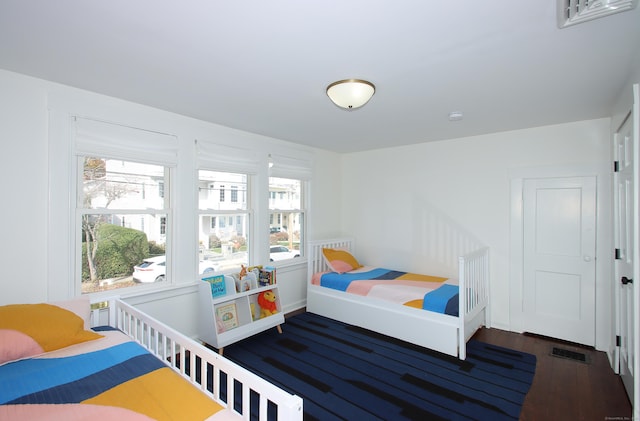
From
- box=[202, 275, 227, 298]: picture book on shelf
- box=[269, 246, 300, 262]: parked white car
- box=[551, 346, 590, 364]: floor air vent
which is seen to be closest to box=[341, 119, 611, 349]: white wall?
→ box=[551, 346, 590, 364]: floor air vent

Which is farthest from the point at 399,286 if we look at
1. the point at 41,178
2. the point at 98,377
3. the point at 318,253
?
the point at 41,178

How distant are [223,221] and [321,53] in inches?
92.1

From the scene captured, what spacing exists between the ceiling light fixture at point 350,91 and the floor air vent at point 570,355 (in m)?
3.06

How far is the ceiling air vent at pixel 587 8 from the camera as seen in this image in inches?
46.6

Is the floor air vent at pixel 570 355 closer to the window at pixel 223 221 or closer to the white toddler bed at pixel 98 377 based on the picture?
the white toddler bed at pixel 98 377

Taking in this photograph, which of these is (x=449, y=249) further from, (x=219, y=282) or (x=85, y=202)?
(x=85, y=202)

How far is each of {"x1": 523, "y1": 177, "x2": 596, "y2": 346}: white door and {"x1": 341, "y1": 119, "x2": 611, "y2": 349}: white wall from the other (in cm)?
10

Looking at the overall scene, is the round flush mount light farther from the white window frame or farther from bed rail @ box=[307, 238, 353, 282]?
the white window frame

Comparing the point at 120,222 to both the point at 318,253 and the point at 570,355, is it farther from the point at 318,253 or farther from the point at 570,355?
the point at 570,355

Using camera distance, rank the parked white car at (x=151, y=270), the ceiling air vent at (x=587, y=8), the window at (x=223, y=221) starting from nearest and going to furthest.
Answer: the ceiling air vent at (x=587, y=8) < the parked white car at (x=151, y=270) < the window at (x=223, y=221)

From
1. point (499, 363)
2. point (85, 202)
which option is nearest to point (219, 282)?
point (85, 202)

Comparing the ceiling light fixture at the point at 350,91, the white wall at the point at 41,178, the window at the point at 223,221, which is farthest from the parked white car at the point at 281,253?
the ceiling light fixture at the point at 350,91

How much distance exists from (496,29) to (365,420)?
97.4 inches

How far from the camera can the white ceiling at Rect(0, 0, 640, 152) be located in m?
1.47
